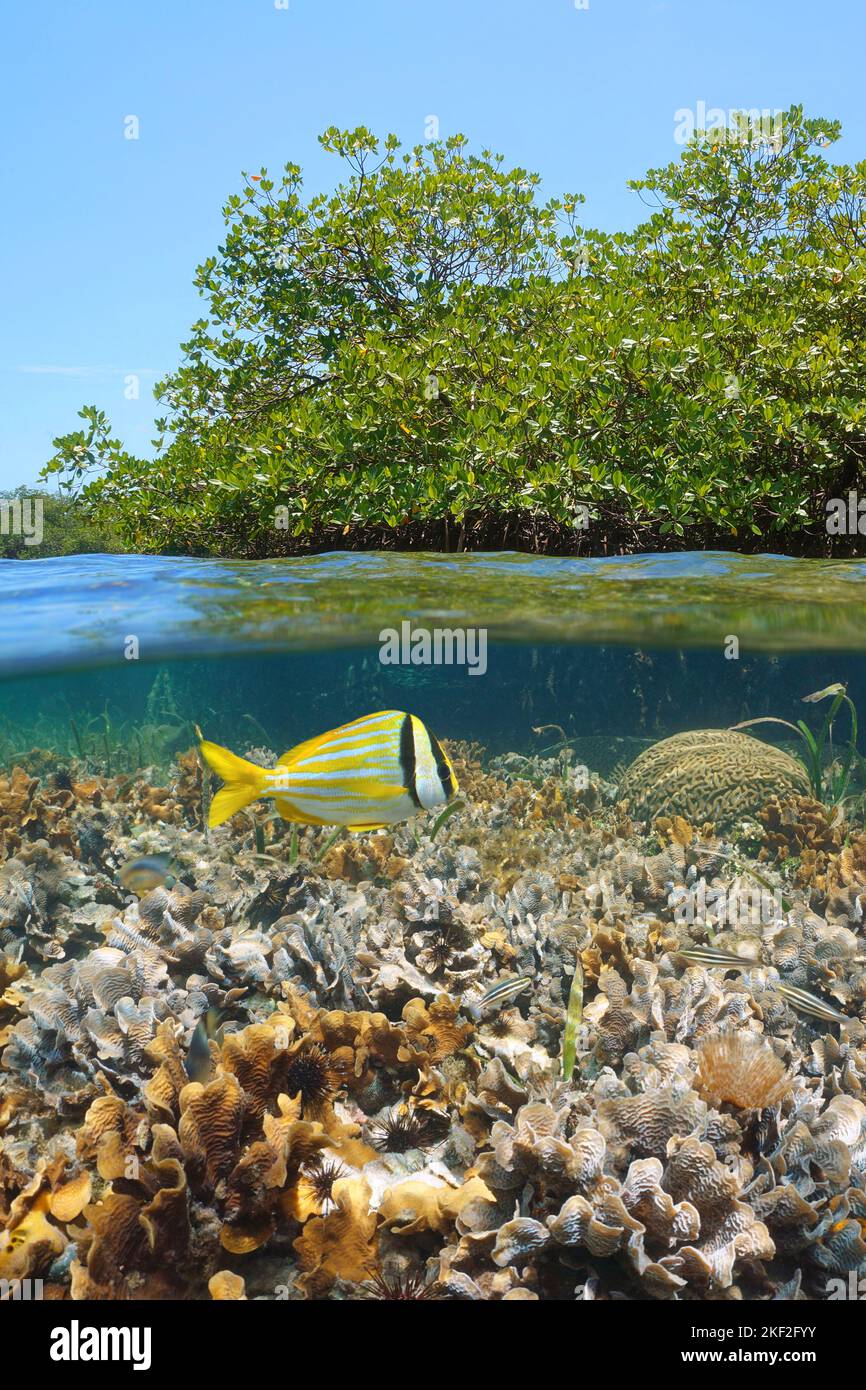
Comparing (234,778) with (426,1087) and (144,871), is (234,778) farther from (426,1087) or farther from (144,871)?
(426,1087)

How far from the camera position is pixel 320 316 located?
48.8ft

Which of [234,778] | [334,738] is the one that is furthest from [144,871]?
[334,738]

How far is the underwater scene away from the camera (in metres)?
3.56

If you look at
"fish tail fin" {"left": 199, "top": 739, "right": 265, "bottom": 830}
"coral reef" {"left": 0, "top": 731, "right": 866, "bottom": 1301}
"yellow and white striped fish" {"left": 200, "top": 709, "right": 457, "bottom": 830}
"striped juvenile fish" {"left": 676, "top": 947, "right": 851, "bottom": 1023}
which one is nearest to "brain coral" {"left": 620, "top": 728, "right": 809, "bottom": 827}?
"coral reef" {"left": 0, "top": 731, "right": 866, "bottom": 1301}

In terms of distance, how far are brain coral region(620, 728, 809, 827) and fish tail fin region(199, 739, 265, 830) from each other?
6.84 meters

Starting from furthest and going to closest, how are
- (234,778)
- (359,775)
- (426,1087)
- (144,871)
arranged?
1. (144,871)
2. (426,1087)
3. (234,778)
4. (359,775)

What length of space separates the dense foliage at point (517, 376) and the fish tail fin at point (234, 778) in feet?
22.4

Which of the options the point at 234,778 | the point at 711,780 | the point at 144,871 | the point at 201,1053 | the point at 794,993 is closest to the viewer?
the point at 234,778

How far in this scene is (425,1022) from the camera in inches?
187

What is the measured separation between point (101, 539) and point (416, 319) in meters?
11.1

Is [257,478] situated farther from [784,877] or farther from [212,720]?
[212,720]

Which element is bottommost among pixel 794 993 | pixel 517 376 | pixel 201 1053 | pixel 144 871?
pixel 201 1053

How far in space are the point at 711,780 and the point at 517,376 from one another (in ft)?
17.2
